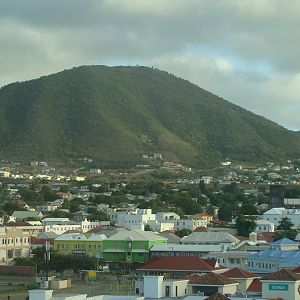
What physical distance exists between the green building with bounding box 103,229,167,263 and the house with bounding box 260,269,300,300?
38483mm

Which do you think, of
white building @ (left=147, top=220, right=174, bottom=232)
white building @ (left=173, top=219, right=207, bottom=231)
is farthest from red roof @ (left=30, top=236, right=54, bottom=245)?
white building @ (left=173, top=219, right=207, bottom=231)

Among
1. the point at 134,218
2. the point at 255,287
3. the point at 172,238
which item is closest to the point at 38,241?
the point at 172,238

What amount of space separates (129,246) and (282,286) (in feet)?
134

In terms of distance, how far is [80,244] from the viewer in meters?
80.0

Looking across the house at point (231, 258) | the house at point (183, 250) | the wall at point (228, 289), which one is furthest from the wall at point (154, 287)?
the house at point (183, 250)

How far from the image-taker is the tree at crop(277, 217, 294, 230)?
98.2 metres

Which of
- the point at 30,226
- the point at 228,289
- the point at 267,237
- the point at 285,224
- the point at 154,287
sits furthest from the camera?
the point at 285,224

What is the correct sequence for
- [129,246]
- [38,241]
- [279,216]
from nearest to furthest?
[129,246] < [38,241] < [279,216]

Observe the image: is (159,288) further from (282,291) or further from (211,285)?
(282,291)

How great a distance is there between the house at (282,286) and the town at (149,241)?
4 cm

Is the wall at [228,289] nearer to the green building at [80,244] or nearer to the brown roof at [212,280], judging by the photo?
the brown roof at [212,280]

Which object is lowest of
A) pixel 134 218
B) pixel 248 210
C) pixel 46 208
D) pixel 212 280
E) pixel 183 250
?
pixel 212 280

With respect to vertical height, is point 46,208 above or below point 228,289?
above

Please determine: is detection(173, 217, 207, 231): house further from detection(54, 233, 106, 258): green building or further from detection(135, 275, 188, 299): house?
detection(135, 275, 188, 299): house
